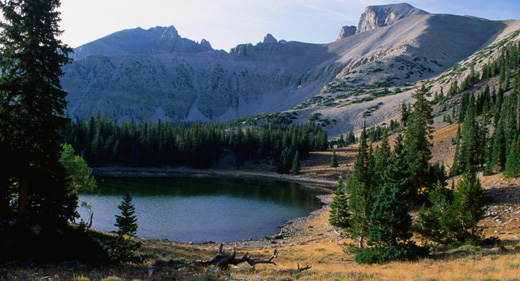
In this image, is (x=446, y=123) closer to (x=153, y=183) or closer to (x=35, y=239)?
(x=153, y=183)

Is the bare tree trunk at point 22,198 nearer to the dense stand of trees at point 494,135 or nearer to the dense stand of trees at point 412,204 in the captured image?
the dense stand of trees at point 412,204

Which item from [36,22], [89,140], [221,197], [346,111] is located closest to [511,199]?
[36,22]

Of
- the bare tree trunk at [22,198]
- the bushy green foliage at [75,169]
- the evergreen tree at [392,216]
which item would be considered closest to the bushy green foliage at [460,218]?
the evergreen tree at [392,216]

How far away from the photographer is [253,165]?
132250mm

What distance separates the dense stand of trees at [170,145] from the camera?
113 m

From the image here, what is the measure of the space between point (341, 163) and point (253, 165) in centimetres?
3762

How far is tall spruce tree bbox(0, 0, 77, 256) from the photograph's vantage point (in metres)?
17.6

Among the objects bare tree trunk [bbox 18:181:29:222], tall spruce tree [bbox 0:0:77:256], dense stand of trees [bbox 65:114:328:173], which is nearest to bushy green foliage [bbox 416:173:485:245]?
tall spruce tree [bbox 0:0:77:256]

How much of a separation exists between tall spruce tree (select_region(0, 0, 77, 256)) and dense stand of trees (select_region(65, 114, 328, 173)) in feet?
325

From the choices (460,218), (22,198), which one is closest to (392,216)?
(460,218)

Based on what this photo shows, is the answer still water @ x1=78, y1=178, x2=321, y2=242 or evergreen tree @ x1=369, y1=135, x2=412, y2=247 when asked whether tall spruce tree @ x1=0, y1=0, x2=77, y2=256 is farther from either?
still water @ x1=78, y1=178, x2=321, y2=242

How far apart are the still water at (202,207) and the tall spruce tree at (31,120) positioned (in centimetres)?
2398

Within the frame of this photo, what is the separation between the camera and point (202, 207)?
59750 mm

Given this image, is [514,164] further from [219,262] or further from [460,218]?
[219,262]
